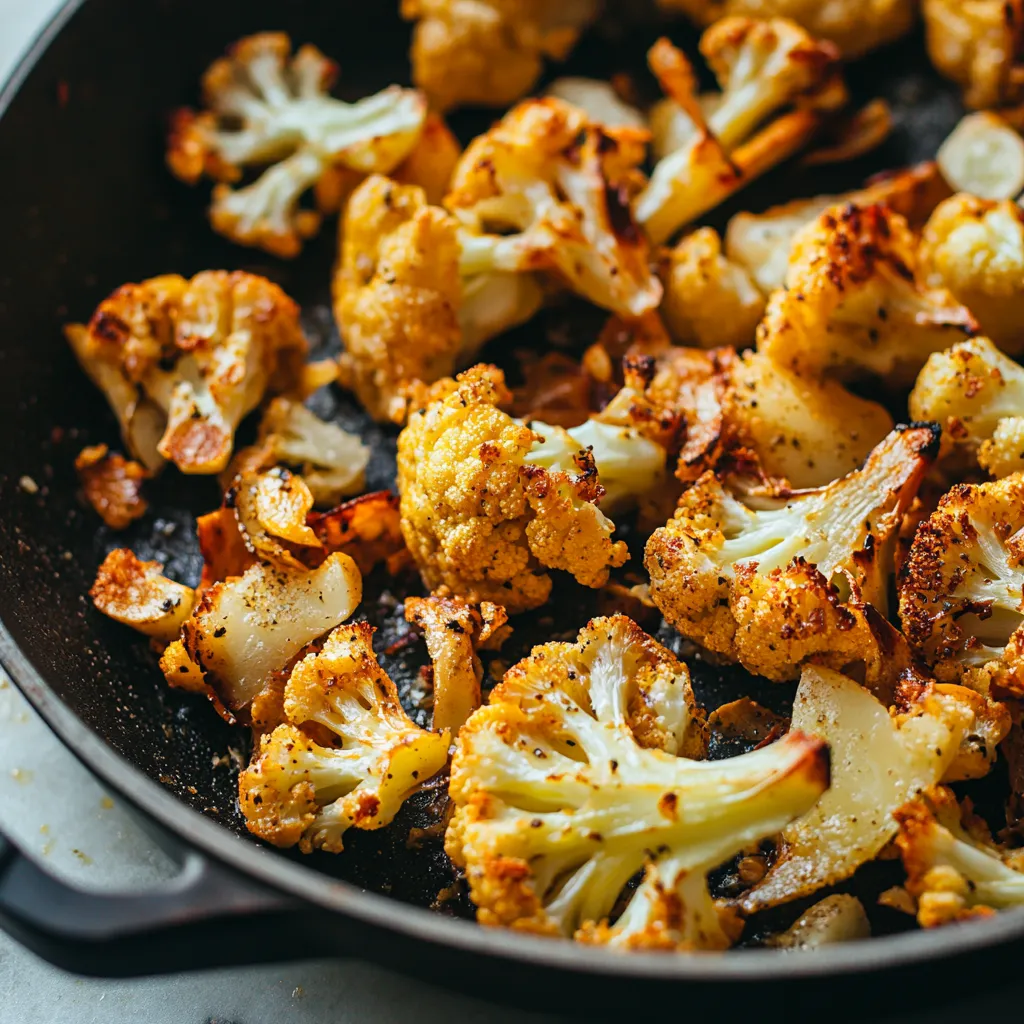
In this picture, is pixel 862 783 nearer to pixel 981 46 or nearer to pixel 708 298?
pixel 708 298

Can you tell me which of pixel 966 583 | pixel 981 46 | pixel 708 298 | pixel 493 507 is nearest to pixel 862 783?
pixel 966 583

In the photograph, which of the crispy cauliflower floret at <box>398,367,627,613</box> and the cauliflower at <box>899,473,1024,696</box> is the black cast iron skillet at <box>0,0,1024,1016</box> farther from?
the cauliflower at <box>899,473,1024,696</box>

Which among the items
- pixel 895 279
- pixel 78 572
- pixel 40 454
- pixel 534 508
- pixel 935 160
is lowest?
pixel 935 160

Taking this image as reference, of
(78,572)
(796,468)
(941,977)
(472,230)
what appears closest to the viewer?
(941,977)

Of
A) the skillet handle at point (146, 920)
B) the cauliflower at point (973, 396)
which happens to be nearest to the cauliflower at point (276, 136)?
the cauliflower at point (973, 396)

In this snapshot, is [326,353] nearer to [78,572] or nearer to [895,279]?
[78,572]

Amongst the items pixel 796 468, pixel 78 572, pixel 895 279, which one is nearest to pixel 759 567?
pixel 796 468

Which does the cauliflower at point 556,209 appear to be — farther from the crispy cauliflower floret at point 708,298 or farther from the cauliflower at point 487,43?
the cauliflower at point 487,43
